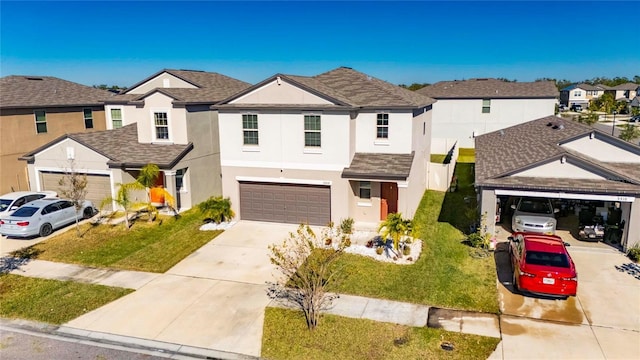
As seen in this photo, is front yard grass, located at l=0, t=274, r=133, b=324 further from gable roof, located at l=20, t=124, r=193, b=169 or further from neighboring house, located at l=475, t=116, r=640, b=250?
neighboring house, located at l=475, t=116, r=640, b=250

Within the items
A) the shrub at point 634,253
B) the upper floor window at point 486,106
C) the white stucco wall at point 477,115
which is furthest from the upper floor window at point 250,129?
the upper floor window at point 486,106

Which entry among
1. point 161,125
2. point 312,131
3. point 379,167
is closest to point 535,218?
point 379,167

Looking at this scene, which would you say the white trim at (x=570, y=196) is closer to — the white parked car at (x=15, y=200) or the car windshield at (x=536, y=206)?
the car windshield at (x=536, y=206)

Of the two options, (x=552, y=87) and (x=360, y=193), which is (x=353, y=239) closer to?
(x=360, y=193)

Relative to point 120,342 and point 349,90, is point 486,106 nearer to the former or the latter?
point 349,90

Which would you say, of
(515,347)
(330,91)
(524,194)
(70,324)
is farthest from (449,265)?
(70,324)

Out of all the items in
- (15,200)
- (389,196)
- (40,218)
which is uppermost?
(389,196)
